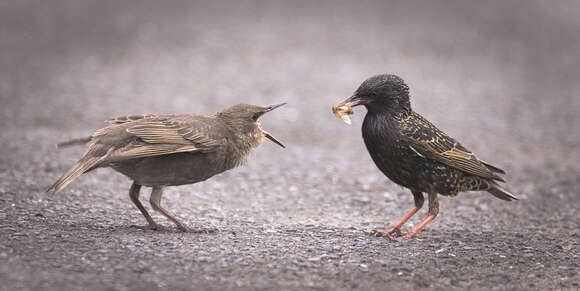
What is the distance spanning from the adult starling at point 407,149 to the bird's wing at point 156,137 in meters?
1.45

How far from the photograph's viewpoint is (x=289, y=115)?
1185 cm

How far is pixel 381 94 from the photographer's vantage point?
6.09m

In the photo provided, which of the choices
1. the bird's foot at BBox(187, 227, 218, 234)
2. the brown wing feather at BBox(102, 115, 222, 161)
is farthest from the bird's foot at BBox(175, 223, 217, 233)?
the brown wing feather at BBox(102, 115, 222, 161)

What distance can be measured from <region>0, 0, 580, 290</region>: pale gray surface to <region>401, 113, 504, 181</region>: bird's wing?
807mm

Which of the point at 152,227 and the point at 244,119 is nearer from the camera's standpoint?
the point at 152,227

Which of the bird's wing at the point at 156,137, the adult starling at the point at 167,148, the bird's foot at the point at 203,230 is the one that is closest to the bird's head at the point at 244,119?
the adult starling at the point at 167,148

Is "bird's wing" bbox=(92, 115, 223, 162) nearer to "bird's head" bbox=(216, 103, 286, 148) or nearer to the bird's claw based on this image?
"bird's head" bbox=(216, 103, 286, 148)

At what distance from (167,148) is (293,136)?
17.8 ft

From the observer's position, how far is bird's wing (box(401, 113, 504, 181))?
5.93 metres

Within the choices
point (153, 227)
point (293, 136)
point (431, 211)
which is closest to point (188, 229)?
point (153, 227)

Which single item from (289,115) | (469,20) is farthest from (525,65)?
(289,115)

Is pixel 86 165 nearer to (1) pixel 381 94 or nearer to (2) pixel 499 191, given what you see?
(1) pixel 381 94

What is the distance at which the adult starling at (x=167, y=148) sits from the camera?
548 cm

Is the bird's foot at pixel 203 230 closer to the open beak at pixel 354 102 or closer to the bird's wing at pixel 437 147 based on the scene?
the open beak at pixel 354 102
